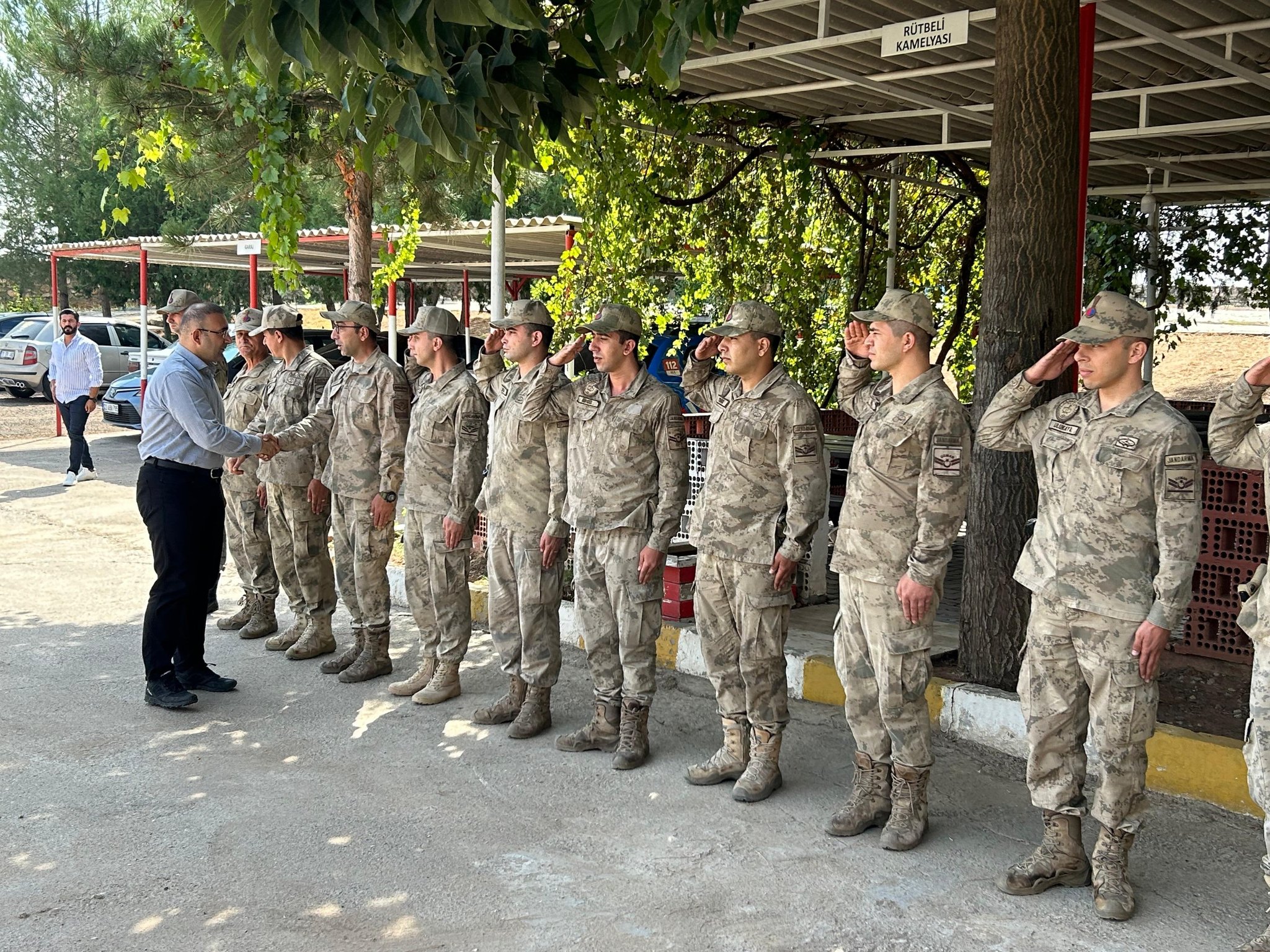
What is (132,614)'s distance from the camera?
7.68 metres

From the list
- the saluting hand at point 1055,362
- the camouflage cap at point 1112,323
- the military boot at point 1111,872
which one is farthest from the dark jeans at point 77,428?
the military boot at point 1111,872

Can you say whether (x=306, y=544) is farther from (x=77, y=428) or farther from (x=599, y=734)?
(x=77, y=428)

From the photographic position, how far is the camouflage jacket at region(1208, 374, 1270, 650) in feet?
11.5

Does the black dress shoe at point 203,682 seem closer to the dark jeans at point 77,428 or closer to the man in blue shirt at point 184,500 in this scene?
the man in blue shirt at point 184,500

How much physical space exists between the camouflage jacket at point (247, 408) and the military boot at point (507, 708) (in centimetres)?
242

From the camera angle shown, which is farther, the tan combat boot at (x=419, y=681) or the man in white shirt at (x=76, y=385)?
the man in white shirt at (x=76, y=385)

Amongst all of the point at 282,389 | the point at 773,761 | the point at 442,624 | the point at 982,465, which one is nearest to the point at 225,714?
the point at 442,624

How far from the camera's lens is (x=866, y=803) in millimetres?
4406

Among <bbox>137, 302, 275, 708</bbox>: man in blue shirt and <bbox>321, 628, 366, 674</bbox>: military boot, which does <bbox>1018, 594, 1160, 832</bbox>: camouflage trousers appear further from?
<bbox>137, 302, 275, 708</bbox>: man in blue shirt

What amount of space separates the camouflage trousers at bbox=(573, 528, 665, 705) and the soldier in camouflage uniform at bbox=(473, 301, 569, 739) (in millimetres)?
239

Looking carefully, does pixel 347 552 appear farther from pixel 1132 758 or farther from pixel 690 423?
pixel 1132 758

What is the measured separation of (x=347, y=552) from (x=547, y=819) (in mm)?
2569

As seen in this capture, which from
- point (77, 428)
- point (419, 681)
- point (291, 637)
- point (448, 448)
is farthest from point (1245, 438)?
point (77, 428)

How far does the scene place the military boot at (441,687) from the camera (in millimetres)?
5926
